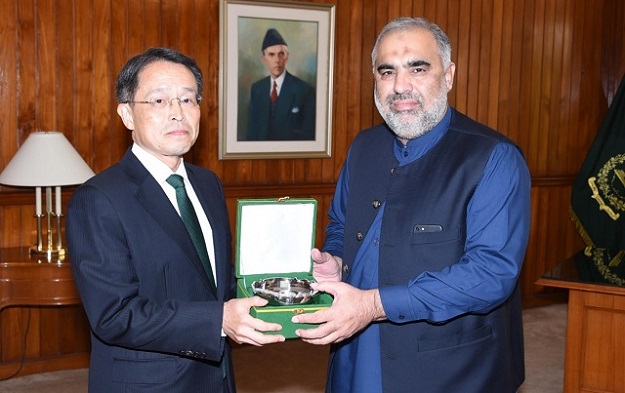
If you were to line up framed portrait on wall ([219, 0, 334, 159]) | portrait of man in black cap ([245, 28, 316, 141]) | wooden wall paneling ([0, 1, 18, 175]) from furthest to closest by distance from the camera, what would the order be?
portrait of man in black cap ([245, 28, 316, 141]), framed portrait on wall ([219, 0, 334, 159]), wooden wall paneling ([0, 1, 18, 175])

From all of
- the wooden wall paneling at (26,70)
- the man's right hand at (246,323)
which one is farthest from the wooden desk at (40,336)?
the man's right hand at (246,323)

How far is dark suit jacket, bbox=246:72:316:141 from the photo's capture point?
5344 mm

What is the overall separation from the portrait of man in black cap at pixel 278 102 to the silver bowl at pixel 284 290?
10.3 ft

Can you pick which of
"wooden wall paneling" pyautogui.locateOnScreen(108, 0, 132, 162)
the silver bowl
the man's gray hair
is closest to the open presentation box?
the silver bowl

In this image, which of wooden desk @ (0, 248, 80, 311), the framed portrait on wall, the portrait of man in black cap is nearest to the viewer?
wooden desk @ (0, 248, 80, 311)

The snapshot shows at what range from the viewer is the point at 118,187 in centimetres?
201

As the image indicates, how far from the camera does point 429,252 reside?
2.29 m

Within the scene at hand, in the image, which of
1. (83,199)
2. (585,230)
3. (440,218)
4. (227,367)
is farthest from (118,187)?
(585,230)

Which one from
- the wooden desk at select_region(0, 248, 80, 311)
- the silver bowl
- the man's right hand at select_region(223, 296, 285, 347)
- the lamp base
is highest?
the silver bowl

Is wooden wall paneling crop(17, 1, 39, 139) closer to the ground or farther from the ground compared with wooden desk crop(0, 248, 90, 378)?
farther from the ground

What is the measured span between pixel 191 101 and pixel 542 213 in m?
5.23

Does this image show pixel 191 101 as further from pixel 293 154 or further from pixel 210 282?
pixel 293 154

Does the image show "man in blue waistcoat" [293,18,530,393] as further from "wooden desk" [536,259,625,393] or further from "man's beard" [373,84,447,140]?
"wooden desk" [536,259,625,393]

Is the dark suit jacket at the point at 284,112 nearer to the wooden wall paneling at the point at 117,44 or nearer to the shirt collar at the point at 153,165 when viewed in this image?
the wooden wall paneling at the point at 117,44
